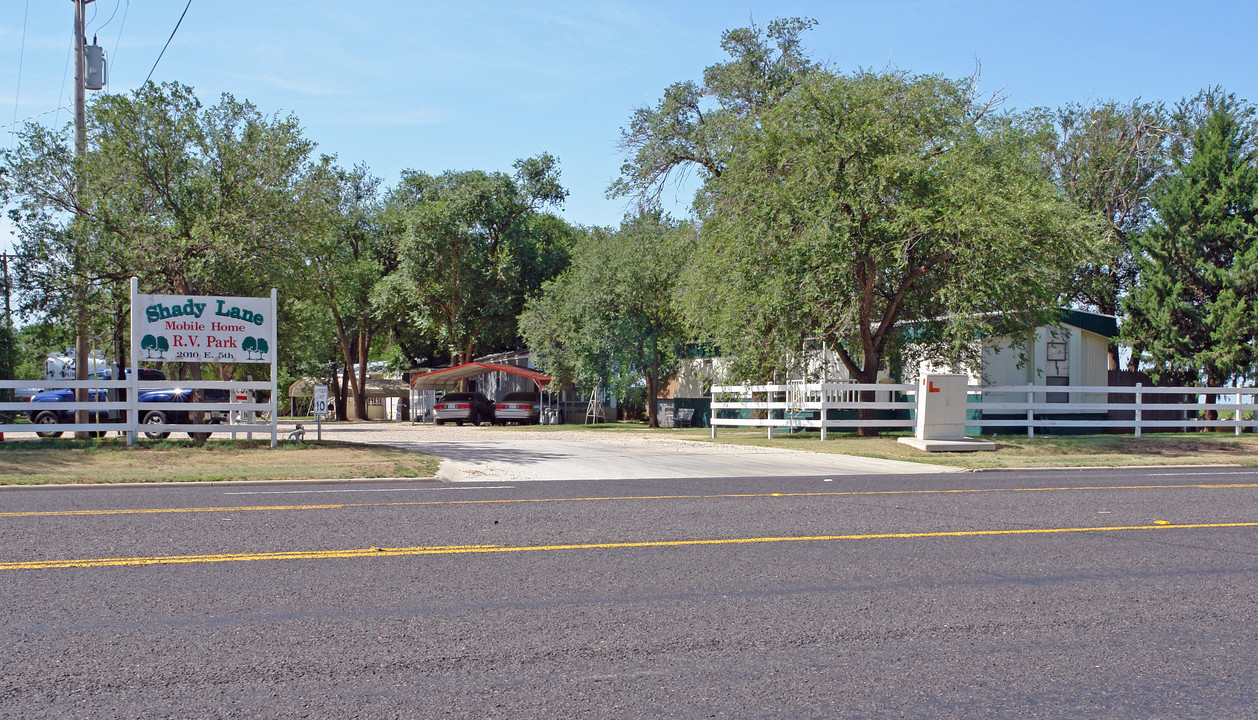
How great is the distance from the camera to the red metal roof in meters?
40.0

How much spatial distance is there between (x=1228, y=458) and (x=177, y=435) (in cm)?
2621

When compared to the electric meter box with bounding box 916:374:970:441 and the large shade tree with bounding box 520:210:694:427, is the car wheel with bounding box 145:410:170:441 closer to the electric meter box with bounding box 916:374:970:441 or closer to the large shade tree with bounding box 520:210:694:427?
the large shade tree with bounding box 520:210:694:427

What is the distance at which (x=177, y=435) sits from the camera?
2711cm

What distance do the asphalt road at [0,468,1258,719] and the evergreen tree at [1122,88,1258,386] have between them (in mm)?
21727

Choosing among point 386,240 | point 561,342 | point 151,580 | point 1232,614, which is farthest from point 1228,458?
point 386,240

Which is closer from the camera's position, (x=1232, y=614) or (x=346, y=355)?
(x=1232, y=614)

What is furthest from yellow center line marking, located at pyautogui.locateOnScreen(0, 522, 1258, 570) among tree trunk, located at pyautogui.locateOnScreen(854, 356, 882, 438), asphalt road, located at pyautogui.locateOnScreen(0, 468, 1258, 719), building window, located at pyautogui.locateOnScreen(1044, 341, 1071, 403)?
building window, located at pyautogui.locateOnScreen(1044, 341, 1071, 403)

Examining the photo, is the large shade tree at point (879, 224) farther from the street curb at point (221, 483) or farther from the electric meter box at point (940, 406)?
the street curb at point (221, 483)

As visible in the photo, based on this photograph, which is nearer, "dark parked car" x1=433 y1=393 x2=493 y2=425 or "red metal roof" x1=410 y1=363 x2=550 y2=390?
"dark parked car" x1=433 y1=393 x2=493 y2=425

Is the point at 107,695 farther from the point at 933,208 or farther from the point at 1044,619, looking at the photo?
the point at 933,208

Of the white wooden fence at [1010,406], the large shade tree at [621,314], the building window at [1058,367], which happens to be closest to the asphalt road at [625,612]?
the white wooden fence at [1010,406]

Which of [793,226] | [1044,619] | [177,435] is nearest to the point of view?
[1044,619]

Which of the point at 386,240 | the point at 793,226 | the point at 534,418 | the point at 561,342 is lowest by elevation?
the point at 534,418

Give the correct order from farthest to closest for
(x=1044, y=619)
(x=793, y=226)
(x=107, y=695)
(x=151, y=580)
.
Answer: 1. (x=793, y=226)
2. (x=151, y=580)
3. (x=1044, y=619)
4. (x=107, y=695)
